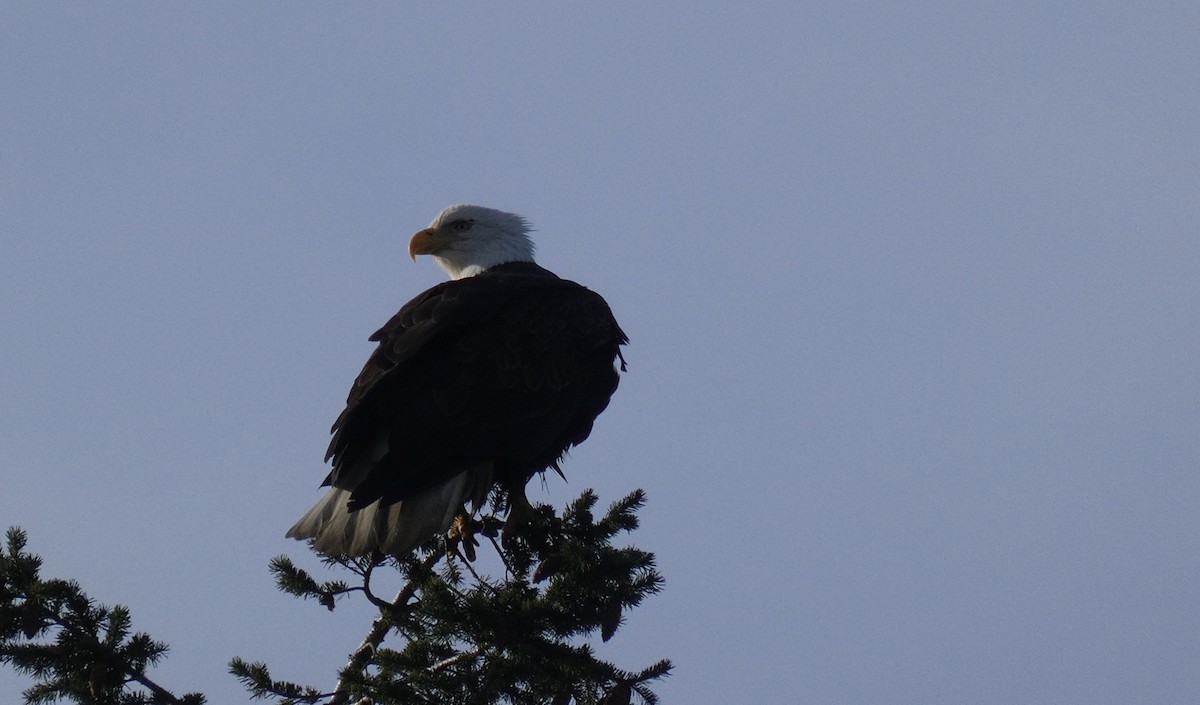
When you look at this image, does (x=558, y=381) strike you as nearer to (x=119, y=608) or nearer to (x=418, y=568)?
(x=418, y=568)

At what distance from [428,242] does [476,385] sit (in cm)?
229

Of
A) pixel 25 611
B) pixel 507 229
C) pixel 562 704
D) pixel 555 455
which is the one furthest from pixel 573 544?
pixel 507 229

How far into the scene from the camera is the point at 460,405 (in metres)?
5.97

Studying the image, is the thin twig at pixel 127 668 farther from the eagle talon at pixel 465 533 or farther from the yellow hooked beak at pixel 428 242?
the yellow hooked beak at pixel 428 242

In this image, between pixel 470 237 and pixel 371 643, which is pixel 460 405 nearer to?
pixel 371 643

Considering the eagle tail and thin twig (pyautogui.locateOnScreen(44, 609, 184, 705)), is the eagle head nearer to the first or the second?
the eagle tail

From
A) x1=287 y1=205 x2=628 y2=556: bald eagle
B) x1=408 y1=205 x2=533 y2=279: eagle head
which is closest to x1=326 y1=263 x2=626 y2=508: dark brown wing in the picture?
x1=287 y1=205 x2=628 y2=556: bald eagle

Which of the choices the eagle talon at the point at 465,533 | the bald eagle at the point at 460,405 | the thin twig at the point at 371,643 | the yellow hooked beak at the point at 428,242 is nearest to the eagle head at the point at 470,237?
the yellow hooked beak at the point at 428,242

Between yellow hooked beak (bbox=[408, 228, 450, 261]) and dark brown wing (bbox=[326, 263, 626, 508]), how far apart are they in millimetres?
1480

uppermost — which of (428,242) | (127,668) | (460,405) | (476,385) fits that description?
(428,242)

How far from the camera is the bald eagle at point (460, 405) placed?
17.9ft

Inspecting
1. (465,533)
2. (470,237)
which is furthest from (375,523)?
(470,237)

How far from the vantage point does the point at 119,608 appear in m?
4.05

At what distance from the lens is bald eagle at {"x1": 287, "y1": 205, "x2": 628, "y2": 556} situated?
17.9 ft
